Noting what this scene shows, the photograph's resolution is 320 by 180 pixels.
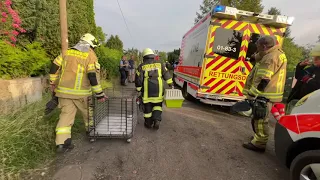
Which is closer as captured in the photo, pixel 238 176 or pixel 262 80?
pixel 238 176

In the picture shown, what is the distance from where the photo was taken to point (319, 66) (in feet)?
10.2

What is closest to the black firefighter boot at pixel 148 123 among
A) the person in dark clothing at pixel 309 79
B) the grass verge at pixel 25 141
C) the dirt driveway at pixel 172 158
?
the dirt driveway at pixel 172 158

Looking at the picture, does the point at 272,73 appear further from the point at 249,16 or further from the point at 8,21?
the point at 8,21

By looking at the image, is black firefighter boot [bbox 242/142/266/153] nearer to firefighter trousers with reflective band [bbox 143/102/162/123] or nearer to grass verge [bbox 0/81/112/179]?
firefighter trousers with reflective band [bbox 143/102/162/123]

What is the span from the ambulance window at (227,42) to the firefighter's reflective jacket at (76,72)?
3620 millimetres

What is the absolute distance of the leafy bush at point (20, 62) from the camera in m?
4.00

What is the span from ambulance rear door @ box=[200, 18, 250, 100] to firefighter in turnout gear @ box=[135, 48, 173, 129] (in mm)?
2048

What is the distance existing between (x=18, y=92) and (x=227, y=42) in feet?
16.8

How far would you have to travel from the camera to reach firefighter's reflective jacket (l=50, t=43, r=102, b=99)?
3.15 m

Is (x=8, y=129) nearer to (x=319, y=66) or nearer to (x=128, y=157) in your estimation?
(x=128, y=157)

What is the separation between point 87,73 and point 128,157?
1.43 m

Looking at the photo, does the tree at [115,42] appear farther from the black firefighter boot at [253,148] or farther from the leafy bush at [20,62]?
the black firefighter boot at [253,148]

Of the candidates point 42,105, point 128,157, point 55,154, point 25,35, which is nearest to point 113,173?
point 128,157

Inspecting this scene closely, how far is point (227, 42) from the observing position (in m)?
5.66
